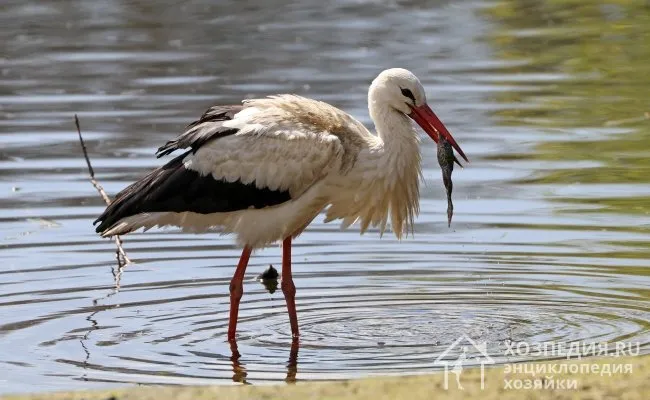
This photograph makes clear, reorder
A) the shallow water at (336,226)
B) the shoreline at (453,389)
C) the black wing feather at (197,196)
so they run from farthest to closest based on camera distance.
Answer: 1. the black wing feather at (197,196)
2. the shallow water at (336,226)
3. the shoreline at (453,389)

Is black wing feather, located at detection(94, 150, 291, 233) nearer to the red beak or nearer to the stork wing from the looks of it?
the stork wing

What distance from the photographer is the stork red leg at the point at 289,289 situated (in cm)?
999

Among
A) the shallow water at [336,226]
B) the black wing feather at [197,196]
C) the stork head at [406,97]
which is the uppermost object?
the stork head at [406,97]

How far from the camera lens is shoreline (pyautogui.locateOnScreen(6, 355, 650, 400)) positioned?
265 inches

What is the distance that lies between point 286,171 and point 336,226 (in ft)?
11.0

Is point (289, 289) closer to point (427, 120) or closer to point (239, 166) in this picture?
point (239, 166)

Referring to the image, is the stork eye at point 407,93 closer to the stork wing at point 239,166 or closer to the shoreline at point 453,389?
the stork wing at point 239,166

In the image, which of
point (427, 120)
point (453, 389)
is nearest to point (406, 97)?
point (427, 120)

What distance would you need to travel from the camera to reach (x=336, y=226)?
13344mm

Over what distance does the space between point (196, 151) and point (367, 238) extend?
2.90 m

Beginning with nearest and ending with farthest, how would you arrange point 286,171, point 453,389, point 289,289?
point 453,389 → point 286,171 → point 289,289

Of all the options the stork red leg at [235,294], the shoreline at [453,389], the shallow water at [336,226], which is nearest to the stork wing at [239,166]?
the stork red leg at [235,294]

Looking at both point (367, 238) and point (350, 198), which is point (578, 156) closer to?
point (367, 238)

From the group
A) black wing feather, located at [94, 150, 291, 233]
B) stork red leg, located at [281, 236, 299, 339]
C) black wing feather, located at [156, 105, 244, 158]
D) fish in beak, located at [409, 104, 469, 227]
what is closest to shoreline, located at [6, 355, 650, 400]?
stork red leg, located at [281, 236, 299, 339]
